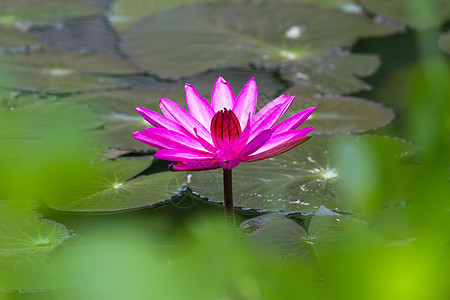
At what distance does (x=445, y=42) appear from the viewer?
5.66 feet

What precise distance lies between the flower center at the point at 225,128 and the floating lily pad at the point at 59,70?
3.04 feet

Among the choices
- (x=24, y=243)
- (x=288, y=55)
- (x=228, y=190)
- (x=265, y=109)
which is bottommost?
(x=24, y=243)

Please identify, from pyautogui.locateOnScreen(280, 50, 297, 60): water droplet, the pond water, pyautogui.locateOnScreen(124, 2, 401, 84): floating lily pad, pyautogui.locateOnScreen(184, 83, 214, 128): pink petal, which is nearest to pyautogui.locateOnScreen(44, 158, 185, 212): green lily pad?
Answer: the pond water

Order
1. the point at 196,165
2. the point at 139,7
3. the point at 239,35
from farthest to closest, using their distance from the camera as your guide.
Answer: the point at 139,7 → the point at 239,35 → the point at 196,165

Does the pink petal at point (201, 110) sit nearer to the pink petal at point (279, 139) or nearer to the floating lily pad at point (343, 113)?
the pink petal at point (279, 139)

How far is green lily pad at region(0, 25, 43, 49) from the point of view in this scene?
1806 millimetres

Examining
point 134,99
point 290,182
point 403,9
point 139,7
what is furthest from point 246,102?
point 139,7

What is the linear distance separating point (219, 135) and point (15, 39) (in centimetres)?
141

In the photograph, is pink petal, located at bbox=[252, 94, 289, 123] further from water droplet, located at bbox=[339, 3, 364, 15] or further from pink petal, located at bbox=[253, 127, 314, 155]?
water droplet, located at bbox=[339, 3, 364, 15]

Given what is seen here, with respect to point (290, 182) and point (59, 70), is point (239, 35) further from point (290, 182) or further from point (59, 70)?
point (290, 182)

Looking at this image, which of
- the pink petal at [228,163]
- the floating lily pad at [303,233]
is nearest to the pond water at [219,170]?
the floating lily pad at [303,233]

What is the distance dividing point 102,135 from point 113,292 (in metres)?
0.60

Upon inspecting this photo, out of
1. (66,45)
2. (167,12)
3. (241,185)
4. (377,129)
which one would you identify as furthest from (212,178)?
Answer: (167,12)

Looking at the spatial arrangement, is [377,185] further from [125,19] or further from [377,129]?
[125,19]
